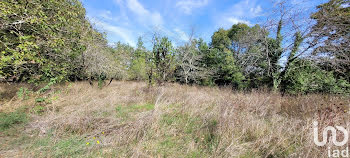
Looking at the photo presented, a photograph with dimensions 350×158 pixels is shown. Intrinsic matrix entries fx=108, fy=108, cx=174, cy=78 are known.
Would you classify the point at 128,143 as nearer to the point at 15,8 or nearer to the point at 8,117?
the point at 8,117

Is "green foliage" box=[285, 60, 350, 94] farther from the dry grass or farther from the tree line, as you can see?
the dry grass

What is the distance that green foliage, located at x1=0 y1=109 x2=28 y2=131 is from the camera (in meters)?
2.49

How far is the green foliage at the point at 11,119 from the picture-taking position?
249 centimetres

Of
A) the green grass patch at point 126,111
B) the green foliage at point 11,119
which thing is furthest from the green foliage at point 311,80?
the green foliage at point 11,119

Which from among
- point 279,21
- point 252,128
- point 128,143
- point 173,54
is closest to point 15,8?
point 128,143

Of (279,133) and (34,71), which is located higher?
(34,71)

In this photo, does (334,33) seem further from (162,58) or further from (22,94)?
(22,94)

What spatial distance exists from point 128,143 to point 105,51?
22.6 feet

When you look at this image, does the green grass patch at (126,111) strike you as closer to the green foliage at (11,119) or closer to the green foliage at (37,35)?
the green foliage at (11,119)

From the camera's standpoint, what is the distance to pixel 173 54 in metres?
5.96

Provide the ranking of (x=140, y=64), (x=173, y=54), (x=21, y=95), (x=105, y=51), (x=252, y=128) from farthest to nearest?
(x=140, y=64), (x=105, y=51), (x=173, y=54), (x=21, y=95), (x=252, y=128)

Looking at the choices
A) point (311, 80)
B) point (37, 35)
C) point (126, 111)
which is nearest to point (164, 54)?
point (126, 111)

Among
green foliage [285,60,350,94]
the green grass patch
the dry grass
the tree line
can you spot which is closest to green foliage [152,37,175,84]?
the tree line

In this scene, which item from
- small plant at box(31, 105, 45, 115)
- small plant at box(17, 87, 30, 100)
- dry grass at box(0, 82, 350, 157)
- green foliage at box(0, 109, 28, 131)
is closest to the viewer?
dry grass at box(0, 82, 350, 157)
